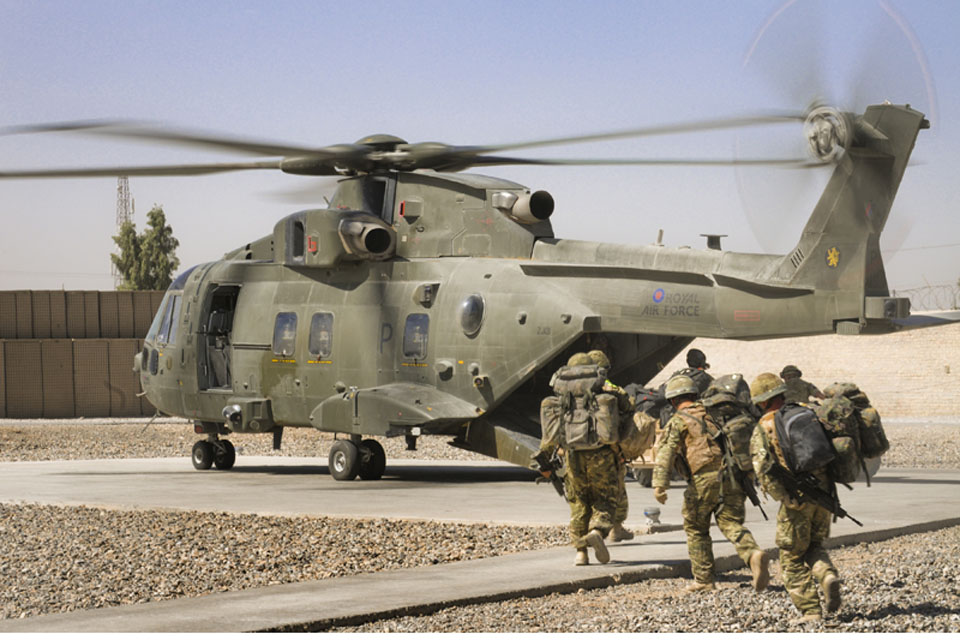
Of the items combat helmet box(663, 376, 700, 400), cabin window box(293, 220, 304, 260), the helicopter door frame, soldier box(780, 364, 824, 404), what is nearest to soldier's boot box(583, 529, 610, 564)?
combat helmet box(663, 376, 700, 400)

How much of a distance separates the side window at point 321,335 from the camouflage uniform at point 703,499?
10691 millimetres

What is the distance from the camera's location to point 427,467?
2241cm

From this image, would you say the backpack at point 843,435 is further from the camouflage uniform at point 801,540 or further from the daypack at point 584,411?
the daypack at point 584,411

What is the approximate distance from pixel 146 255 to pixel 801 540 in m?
73.1

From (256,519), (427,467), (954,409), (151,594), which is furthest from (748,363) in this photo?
(151,594)

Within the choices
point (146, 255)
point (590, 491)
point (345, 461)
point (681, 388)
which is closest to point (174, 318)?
point (345, 461)

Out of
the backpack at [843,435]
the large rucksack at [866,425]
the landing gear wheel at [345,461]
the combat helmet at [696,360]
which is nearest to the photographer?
the backpack at [843,435]

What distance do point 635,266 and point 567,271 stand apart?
36.4 inches

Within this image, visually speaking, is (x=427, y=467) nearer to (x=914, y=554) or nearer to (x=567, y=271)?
(x=567, y=271)

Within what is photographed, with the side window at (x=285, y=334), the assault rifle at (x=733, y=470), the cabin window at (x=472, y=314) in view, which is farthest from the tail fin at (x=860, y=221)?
the side window at (x=285, y=334)

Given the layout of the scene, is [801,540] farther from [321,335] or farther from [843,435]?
[321,335]

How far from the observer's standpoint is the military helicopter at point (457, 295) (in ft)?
49.6

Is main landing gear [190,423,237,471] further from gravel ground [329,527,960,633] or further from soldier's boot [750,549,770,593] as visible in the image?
soldier's boot [750,549,770,593]

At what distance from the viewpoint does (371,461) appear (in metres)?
18.9
